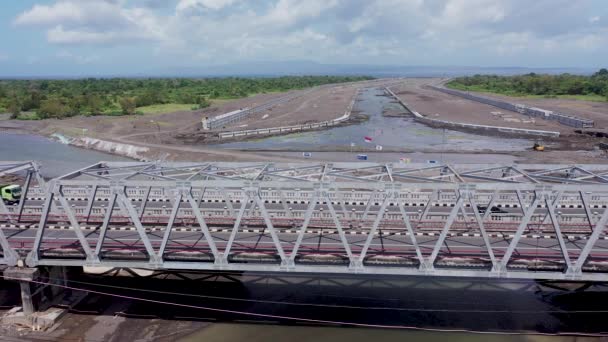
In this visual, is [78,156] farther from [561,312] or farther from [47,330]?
[561,312]

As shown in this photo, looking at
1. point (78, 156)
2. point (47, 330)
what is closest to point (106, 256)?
point (47, 330)

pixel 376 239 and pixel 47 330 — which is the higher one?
pixel 376 239

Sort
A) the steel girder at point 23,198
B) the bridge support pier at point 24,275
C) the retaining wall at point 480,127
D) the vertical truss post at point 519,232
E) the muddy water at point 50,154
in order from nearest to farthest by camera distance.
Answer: the vertical truss post at point 519,232 < the bridge support pier at point 24,275 < the steel girder at point 23,198 < the muddy water at point 50,154 < the retaining wall at point 480,127

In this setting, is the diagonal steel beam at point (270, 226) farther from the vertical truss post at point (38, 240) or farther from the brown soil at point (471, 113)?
the brown soil at point (471, 113)

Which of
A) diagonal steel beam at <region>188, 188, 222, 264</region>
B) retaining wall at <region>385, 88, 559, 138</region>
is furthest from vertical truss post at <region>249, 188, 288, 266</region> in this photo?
retaining wall at <region>385, 88, 559, 138</region>

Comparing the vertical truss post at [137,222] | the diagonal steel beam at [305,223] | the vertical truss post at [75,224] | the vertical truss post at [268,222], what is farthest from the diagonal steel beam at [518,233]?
the vertical truss post at [75,224]
